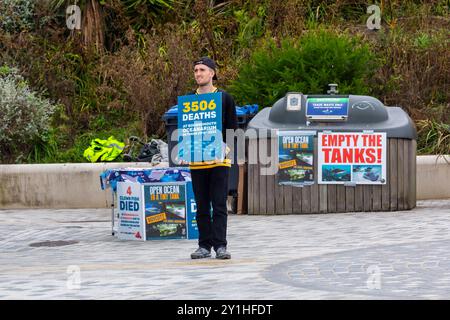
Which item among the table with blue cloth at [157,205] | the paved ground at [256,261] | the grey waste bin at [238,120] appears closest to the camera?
the paved ground at [256,261]

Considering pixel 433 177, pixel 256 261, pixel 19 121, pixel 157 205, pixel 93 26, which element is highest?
pixel 93 26

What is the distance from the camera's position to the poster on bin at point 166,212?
12.5 meters

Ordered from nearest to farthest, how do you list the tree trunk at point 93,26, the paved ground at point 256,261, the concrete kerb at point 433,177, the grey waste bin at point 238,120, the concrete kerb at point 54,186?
the paved ground at point 256,261, the grey waste bin at point 238,120, the concrete kerb at point 433,177, the concrete kerb at point 54,186, the tree trunk at point 93,26

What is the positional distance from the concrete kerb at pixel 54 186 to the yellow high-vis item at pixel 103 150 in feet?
1.63

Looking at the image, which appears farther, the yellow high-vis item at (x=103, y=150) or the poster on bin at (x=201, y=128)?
the yellow high-vis item at (x=103, y=150)

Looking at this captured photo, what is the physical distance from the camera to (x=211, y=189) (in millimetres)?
10734

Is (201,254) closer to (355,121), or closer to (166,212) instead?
(166,212)

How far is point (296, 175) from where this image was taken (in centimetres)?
1477

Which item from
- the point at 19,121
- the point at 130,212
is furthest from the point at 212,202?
the point at 19,121

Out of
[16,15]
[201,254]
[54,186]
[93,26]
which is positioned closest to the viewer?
[201,254]

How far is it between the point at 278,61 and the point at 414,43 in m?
A: 3.65

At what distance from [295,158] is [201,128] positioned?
3.97 meters

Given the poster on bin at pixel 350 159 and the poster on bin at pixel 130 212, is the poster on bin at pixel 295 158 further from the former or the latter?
the poster on bin at pixel 130 212

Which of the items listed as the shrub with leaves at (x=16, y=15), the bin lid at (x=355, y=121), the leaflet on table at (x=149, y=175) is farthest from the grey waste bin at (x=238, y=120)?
the shrub with leaves at (x=16, y=15)
